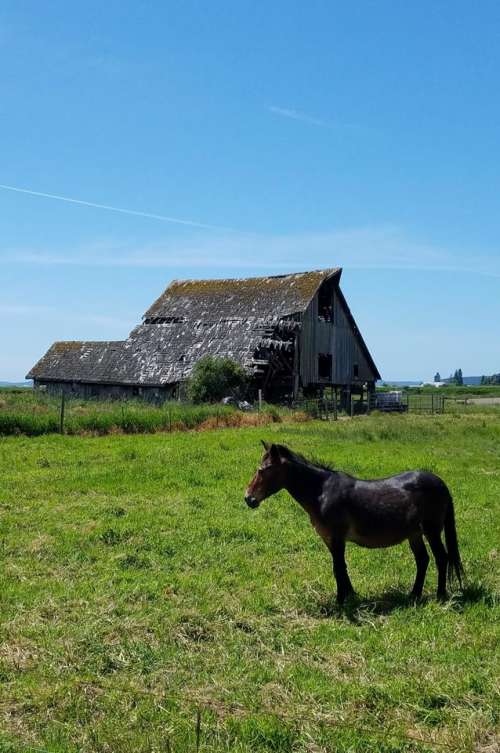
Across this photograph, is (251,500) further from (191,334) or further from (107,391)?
(107,391)

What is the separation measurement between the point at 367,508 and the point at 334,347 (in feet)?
118

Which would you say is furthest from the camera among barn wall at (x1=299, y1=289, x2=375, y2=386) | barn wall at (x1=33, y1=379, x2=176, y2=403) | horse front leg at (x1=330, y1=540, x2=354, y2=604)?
barn wall at (x1=299, y1=289, x2=375, y2=386)

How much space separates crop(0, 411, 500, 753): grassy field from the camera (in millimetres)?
4852

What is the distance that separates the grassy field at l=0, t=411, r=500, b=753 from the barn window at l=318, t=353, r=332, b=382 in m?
29.6

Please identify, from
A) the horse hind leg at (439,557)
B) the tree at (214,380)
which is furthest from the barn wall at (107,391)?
the horse hind leg at (439,557)

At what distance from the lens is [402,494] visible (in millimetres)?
7770

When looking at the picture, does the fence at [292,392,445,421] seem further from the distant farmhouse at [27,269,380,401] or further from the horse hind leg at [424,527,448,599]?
the horse hind leg at [424,527,448,599]

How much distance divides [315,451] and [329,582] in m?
11.2

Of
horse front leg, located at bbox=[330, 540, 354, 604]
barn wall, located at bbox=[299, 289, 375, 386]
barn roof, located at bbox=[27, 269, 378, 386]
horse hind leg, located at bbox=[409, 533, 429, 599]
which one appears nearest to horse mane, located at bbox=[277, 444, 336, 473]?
horse front leg, located at bbox=[330, 540, 354, 604]

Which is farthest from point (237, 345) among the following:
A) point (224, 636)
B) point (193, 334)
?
point (224, 636)

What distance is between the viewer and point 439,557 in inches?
306

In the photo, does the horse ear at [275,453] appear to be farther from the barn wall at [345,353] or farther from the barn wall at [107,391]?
the barn wall at [345,353]

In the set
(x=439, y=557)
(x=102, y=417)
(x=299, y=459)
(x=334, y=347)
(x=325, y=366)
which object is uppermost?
(x=334, y=347)

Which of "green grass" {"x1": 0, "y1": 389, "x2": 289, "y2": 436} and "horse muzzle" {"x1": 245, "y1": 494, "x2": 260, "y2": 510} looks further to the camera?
"green grass" {"x1": 0, "y1": 389, "x2": 289, "y2": 436}
